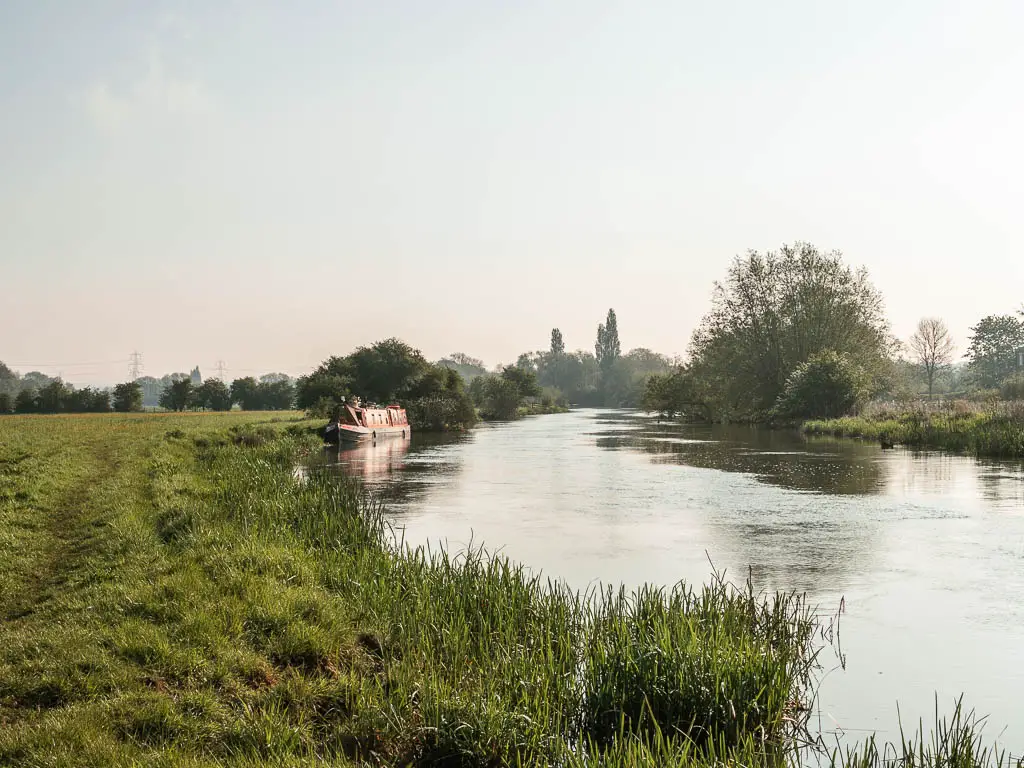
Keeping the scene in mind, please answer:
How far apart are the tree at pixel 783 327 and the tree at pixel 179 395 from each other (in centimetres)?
4472

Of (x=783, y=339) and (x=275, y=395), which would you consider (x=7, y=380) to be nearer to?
(x=275, y=395)

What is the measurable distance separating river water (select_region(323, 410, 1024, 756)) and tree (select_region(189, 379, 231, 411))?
5088 centimetres

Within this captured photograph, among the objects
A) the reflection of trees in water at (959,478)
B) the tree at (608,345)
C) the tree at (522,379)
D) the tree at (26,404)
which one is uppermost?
the tree at (608,345)

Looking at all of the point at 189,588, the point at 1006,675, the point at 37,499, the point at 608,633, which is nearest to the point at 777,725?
the point at 608,633

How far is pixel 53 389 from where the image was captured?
6756 cm

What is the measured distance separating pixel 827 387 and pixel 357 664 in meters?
46.0

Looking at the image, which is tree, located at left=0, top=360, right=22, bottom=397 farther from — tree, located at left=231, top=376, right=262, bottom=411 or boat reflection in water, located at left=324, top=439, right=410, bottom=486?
boat reflection in water, located at left=324, top=439, right=410, bottom=486

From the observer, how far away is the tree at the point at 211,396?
2968 inches

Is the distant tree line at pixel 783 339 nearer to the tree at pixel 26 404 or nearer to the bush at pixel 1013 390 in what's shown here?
the bush at pixel 1013 390

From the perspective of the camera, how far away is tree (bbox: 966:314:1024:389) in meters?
99.8

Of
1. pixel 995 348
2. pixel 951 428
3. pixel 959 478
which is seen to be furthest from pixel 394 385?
pixel 995 348

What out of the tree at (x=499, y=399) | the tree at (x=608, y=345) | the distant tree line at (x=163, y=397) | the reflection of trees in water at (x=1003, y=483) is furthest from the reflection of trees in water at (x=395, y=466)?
the tree at (x=608, y=345)

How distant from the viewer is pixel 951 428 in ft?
109

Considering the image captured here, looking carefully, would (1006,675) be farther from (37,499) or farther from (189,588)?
(37,499)
